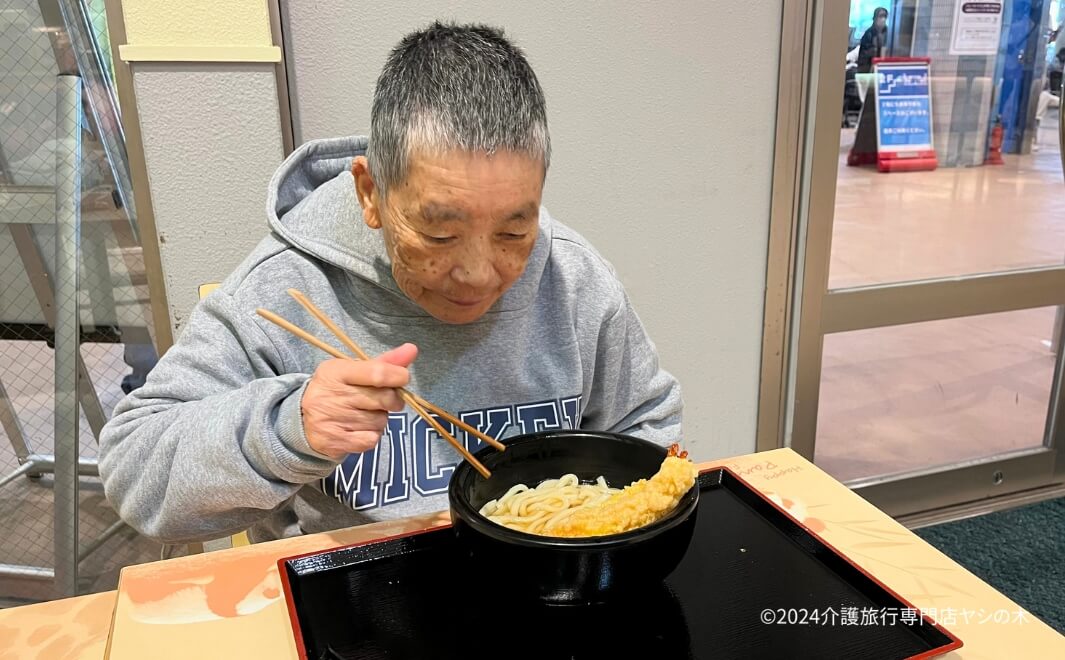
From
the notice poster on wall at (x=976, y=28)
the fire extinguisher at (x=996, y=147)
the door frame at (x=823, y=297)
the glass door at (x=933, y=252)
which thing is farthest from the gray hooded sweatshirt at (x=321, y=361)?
the fire extinguisher at (x=996, y=147)

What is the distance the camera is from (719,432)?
245cm

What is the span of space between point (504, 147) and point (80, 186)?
4.51 ft

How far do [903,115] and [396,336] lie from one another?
1.98 meters

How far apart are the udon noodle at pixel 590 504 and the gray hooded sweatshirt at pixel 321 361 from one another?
0.73 feet

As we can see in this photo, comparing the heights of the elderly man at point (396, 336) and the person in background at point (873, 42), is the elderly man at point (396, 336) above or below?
below

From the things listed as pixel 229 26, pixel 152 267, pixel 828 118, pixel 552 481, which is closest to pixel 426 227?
pixel 552 481

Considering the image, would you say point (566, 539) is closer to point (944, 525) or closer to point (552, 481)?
point (552, 481)

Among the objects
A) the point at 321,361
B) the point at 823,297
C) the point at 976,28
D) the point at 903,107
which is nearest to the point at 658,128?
the point at 823,297

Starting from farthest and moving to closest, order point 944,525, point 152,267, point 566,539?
point 944,525 → point 152,267 → point 566,539

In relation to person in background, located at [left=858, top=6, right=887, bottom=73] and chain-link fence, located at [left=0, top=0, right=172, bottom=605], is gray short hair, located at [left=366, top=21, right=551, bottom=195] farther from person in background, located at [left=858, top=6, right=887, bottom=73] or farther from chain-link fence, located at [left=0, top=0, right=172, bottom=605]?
person in background, located at [left=858, top=6, right=887, bottom=73]

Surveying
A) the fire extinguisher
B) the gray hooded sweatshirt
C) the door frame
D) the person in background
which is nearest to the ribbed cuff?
the gray hooded sweatshirt

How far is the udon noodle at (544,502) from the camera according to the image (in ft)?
2.92

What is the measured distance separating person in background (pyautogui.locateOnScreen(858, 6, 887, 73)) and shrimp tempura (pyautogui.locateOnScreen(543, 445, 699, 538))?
1.87 m

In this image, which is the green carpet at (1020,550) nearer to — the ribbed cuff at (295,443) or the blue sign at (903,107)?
the blue sign at (903,107)
